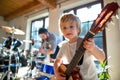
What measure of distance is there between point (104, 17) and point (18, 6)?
16.0 feet

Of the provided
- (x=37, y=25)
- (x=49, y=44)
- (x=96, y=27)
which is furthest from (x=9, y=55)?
(x=96, y=27)

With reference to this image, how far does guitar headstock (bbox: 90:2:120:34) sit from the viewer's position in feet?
2.50

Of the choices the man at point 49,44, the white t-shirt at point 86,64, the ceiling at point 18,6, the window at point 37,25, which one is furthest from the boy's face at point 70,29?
the window at point 37,25

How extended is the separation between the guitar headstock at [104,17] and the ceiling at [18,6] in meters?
3.52

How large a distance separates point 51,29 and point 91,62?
3.48m

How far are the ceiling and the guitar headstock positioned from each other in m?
3.52

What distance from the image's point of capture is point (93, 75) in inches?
33.1

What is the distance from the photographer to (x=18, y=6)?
204 inches

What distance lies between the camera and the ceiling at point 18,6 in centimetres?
462

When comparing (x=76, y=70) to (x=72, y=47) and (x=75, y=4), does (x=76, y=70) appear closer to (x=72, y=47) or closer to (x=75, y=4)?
(x=72, y=47)

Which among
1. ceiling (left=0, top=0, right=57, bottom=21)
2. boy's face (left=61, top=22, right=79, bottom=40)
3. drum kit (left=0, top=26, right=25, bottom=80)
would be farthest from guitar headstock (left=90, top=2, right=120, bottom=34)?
ceiling (left=0, top=0, right=57, bottom=21)

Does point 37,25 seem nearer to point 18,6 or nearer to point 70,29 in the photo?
point 18,6

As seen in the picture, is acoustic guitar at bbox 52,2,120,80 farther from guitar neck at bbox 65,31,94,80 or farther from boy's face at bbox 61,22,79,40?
boy's face at bbox 61,22,79,40

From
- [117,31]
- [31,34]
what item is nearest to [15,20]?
[31,34]
